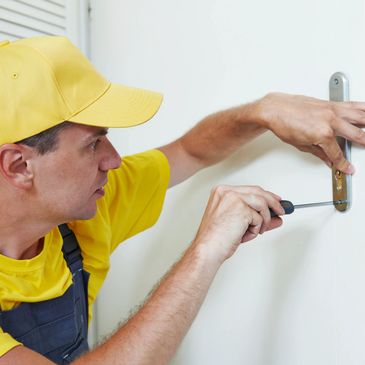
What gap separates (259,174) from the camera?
2.67 feet

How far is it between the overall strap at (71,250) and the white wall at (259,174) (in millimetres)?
220

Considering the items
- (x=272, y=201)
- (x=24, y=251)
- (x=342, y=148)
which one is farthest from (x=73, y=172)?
(x=342, y=148)

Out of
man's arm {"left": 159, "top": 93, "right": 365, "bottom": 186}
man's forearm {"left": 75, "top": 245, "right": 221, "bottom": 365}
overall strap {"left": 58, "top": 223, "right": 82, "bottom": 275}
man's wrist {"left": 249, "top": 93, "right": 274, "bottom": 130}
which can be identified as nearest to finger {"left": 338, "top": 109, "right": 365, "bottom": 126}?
man's arm {"left": 159, "top": 93, "right": 365, "bottom": 186}

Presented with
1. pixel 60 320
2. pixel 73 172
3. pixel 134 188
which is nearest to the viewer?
pixel 73 172

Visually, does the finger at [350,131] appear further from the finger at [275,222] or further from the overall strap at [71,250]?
the overall strap at [71,250]

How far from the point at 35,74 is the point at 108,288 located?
2.26 feet

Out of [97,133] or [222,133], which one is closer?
[97,133]

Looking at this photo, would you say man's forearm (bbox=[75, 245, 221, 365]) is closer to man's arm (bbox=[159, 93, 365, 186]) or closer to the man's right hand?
the man's right hand

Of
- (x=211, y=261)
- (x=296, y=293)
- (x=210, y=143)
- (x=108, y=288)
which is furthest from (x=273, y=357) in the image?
(x=108, y=288)

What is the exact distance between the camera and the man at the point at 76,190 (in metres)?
0.62

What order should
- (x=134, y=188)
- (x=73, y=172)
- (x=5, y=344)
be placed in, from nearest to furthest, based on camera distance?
(x=5, y=344)
(x=73, y=172)
(x=134, y=188)

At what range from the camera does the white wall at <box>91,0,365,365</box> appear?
686 mm

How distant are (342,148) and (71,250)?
0.52 metres

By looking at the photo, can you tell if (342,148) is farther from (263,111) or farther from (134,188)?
(134,188)
